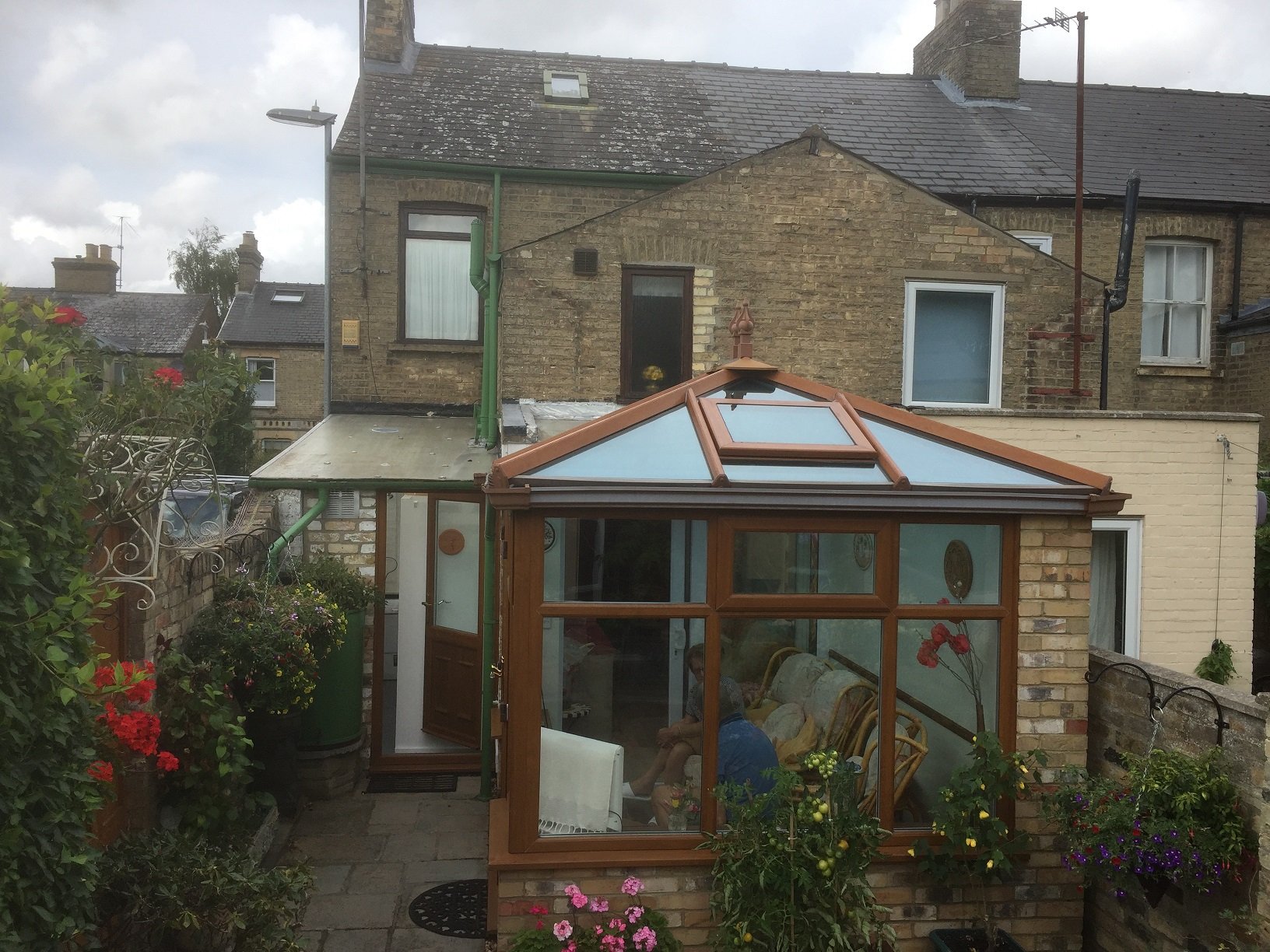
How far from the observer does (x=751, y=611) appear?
4934mm

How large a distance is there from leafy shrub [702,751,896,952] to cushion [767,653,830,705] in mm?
412

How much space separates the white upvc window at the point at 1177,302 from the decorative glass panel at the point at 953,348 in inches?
213

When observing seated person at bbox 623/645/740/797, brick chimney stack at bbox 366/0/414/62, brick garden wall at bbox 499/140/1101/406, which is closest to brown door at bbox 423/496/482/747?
brick garden wall at bbox 499/140/1101/406

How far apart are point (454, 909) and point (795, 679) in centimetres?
265

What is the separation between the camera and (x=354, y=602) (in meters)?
8.34

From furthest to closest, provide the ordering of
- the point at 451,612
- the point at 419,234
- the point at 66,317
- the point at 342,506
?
the point at 419,234
the point at 342,506
the point at 451,612
the point at 66,317

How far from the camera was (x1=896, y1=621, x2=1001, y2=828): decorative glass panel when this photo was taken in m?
5.23

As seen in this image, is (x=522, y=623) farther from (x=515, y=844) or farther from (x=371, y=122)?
(x=371, y=122)

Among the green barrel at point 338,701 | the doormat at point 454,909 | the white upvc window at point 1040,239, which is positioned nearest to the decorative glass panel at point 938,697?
the doormat at point 454,909

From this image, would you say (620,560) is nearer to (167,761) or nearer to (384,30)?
(167,761)

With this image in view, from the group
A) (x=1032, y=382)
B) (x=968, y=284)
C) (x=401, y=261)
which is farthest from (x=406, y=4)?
(x=1032, y=382)

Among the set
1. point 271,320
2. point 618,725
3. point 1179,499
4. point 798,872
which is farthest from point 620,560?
point 271,320

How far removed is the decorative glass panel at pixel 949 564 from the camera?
202 inches

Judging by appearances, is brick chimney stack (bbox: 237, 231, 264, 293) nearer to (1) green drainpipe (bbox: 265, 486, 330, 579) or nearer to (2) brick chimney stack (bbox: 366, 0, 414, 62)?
(2) brick chimney stack (bbox: 366, 0, 414, 62)
